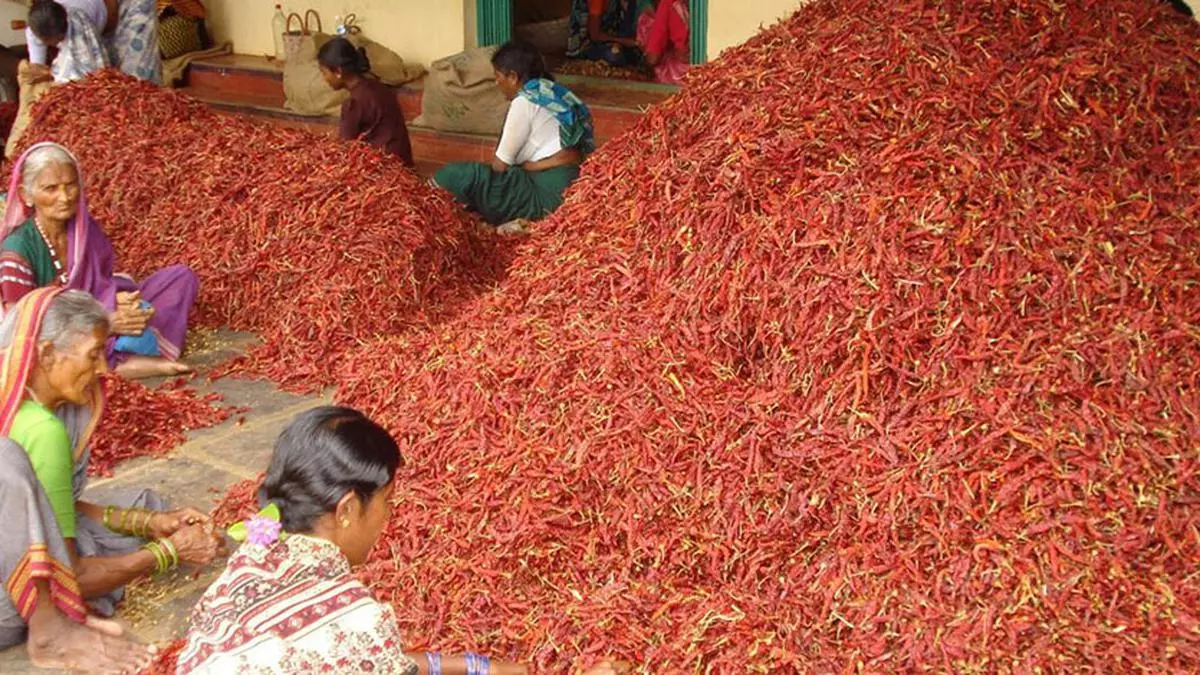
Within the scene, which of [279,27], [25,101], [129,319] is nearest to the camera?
[129,319]

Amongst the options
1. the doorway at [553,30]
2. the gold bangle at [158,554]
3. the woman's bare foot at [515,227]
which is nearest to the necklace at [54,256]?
the gold bangle at [158,554]

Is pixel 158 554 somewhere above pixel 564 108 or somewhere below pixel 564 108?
below

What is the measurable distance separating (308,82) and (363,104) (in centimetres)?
208

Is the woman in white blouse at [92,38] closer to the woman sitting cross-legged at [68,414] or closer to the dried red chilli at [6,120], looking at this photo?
the dried red chilli at [6,120]

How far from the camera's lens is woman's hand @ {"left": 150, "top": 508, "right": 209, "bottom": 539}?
3.33 m

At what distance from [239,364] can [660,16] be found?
4317 mm

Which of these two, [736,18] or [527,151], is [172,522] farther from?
[736,18]

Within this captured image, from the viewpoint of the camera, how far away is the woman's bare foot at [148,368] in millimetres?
4801

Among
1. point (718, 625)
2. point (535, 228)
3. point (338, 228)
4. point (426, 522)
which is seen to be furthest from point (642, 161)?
point (338, 228)

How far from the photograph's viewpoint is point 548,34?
9953 mm

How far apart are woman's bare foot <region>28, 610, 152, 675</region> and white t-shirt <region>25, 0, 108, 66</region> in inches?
205

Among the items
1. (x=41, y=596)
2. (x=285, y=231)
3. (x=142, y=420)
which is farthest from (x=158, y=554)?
(x=285, y=231)

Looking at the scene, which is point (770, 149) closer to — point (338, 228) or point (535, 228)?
point (535, 228)

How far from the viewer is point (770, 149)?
3.27m
